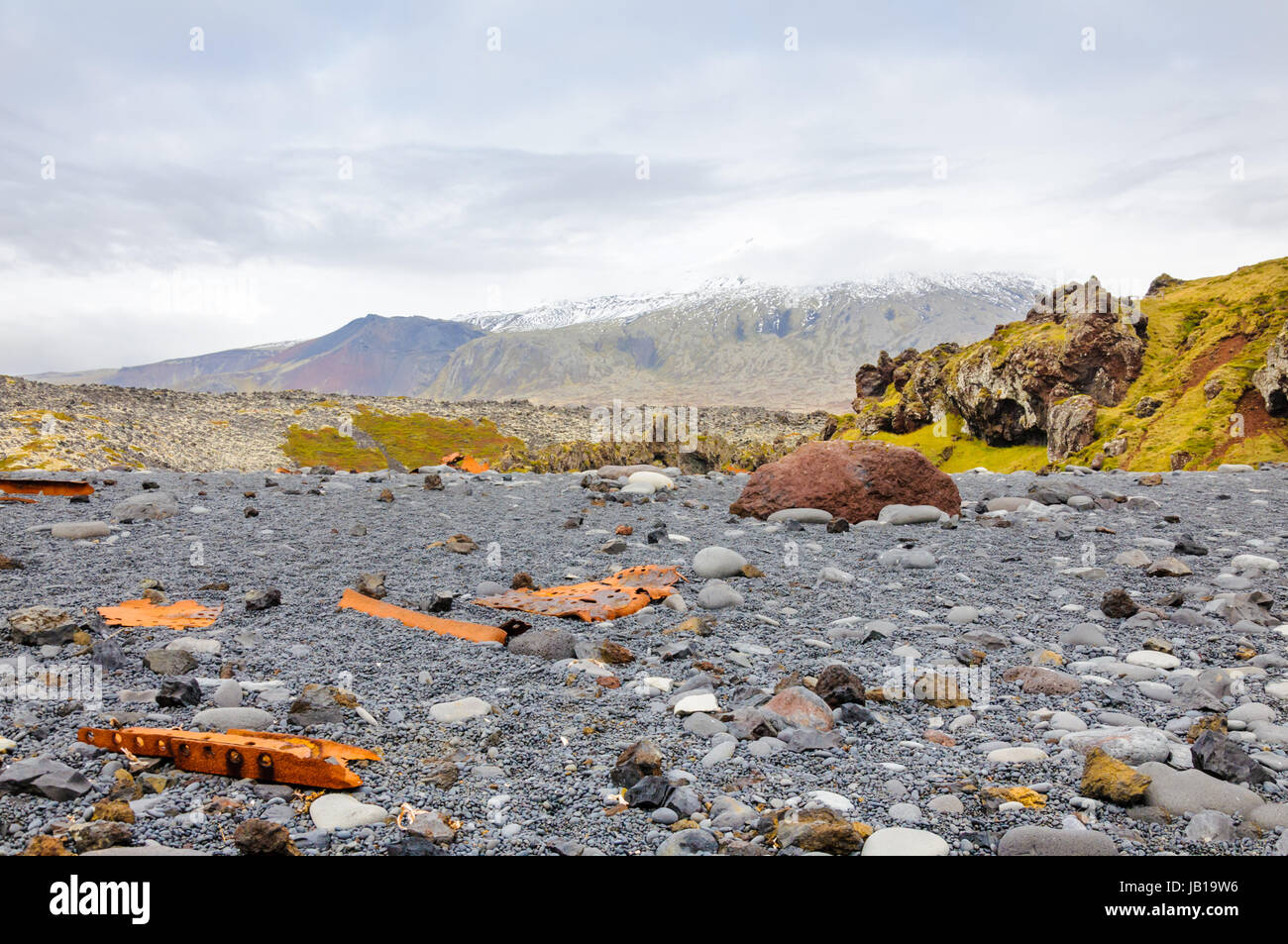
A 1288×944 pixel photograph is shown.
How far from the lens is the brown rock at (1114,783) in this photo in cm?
321

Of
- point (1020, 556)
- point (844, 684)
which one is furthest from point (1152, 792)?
point (1020, 556)

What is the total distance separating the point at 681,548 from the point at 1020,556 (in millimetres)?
4085

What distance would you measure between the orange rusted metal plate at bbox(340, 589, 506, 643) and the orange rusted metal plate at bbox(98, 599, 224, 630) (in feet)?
3.41

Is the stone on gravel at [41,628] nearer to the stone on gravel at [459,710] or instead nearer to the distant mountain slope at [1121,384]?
the stone on gravel at [459,710]

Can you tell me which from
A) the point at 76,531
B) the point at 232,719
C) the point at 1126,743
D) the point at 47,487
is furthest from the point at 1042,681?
the point at 47,487

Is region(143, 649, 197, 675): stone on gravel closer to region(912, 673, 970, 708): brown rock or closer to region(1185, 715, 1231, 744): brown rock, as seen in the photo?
region(912, 673, 970, 708): brown rock

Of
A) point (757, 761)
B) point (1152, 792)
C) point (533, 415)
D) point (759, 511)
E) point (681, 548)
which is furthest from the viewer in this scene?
point (533, 415)

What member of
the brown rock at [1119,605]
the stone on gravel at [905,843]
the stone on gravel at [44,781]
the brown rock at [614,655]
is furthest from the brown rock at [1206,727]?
the stone on gravel at [44,781]

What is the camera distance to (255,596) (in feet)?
20.7

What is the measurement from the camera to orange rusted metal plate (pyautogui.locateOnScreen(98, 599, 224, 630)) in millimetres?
5734

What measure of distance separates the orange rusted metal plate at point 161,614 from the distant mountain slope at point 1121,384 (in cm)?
3145

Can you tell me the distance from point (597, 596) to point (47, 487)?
11.3m

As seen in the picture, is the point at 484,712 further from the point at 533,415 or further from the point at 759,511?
the point at 533,415
